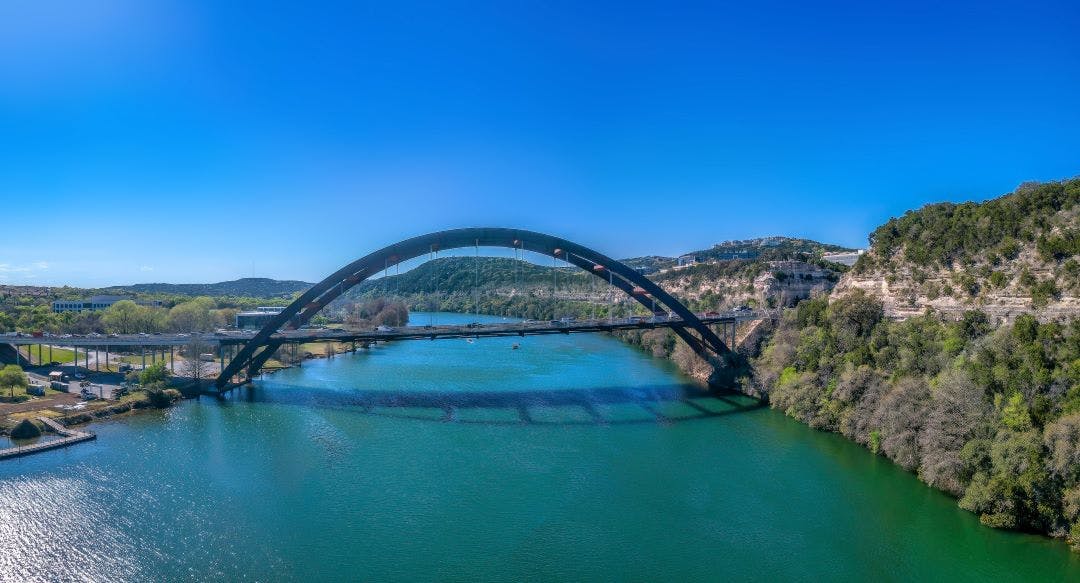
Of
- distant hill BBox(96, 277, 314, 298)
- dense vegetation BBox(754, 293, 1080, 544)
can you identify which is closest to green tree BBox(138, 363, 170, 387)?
dense vegetation BBox(754, 293, 1080, 544)

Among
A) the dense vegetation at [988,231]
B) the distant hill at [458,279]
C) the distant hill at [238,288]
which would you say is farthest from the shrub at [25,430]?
the distant hill at [238,288]

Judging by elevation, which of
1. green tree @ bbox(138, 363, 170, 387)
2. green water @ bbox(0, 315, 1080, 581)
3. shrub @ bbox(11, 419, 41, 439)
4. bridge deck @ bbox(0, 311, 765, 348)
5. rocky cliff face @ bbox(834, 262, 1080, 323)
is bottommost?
green water @ bbox(0, 315, 1080, 581)

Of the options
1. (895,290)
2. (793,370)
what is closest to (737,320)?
(793,370)

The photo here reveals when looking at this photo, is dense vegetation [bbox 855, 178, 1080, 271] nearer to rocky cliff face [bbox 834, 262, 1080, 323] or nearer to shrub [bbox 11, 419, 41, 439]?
rocky cliff face [bbox 834, 262, 1080, 323]

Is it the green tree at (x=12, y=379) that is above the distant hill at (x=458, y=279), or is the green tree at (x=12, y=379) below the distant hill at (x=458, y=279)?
below

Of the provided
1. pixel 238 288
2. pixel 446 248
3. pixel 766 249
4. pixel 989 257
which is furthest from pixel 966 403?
pixel 238 288

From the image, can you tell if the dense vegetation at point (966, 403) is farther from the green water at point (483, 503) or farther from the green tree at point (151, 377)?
the green tree at point (151, 377)
